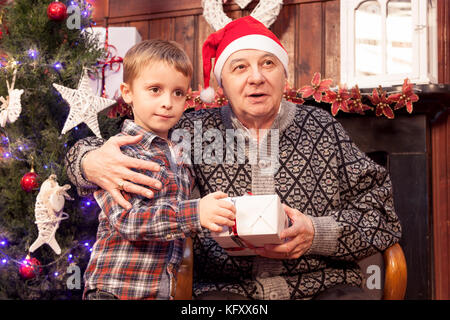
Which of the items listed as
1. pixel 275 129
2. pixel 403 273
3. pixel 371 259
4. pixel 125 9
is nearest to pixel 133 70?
pixel 275 129

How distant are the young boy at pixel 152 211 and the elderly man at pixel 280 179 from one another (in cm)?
12

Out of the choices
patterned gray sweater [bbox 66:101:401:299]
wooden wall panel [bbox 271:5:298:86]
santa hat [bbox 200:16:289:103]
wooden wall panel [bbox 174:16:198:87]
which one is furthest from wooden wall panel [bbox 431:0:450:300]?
wooden wall panel [bbox 174:16:198:87]

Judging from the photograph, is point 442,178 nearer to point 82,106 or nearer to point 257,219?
point 257,219

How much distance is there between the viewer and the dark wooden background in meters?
2.60

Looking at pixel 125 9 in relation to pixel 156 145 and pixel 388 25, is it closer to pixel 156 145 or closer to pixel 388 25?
pixel 388 25

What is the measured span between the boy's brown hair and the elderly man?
0.24 m

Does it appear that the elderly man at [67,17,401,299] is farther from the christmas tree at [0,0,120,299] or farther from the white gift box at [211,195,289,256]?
the christmas tree at [0,0,120,299]

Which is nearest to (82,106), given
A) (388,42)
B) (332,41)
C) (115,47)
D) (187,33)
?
(115,47)

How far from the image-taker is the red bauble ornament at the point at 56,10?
2311 mm

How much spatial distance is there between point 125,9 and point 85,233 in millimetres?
1645

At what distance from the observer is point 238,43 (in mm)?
1840

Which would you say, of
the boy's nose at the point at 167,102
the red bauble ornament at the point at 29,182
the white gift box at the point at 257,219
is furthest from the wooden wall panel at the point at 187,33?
the white gift box at the point at 257,219

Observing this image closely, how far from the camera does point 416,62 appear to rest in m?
2.55

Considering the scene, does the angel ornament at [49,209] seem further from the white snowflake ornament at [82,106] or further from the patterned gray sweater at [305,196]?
the patterned gray sweater at [305,196]
